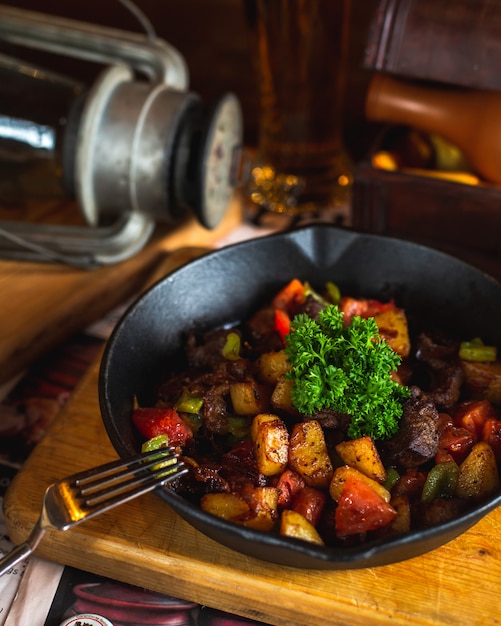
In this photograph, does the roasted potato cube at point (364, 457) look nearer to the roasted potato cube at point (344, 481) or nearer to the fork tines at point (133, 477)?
the roasted potato cube at point (344, 481)

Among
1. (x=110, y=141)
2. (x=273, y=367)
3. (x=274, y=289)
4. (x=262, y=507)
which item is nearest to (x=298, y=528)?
(x=262, y=507)

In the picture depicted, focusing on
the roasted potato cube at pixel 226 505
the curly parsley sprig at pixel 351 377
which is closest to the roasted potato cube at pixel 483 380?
the curly parsley sprig at pixel 351 377

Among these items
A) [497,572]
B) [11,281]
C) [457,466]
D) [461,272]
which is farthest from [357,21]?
[497,572]

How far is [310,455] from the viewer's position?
135 cm

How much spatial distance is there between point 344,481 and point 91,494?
45 cm

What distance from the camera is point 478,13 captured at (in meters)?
1.95

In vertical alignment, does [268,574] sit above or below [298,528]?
below

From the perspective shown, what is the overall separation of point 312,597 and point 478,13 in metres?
1.60

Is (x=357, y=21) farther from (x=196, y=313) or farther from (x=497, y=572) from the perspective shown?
(x=497, y=572)

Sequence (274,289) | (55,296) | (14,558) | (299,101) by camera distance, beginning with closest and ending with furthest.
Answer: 1. (14,558)
2. (274,289)
3. (55,296)
4. (299,101)

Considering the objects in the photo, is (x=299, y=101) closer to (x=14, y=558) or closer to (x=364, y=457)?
(x=364, y=457)

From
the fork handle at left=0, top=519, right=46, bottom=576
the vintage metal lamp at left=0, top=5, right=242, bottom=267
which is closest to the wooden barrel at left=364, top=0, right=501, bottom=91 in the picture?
the vintage metal lamp at left=0, top=5, right=242, bottom=267

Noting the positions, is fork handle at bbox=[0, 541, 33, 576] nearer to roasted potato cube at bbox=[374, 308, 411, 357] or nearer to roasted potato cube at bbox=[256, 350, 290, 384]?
roasted potato cube at bbox=[256, 350, 290, 384]

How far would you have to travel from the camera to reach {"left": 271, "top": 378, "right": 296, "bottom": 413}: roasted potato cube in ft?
4.75
